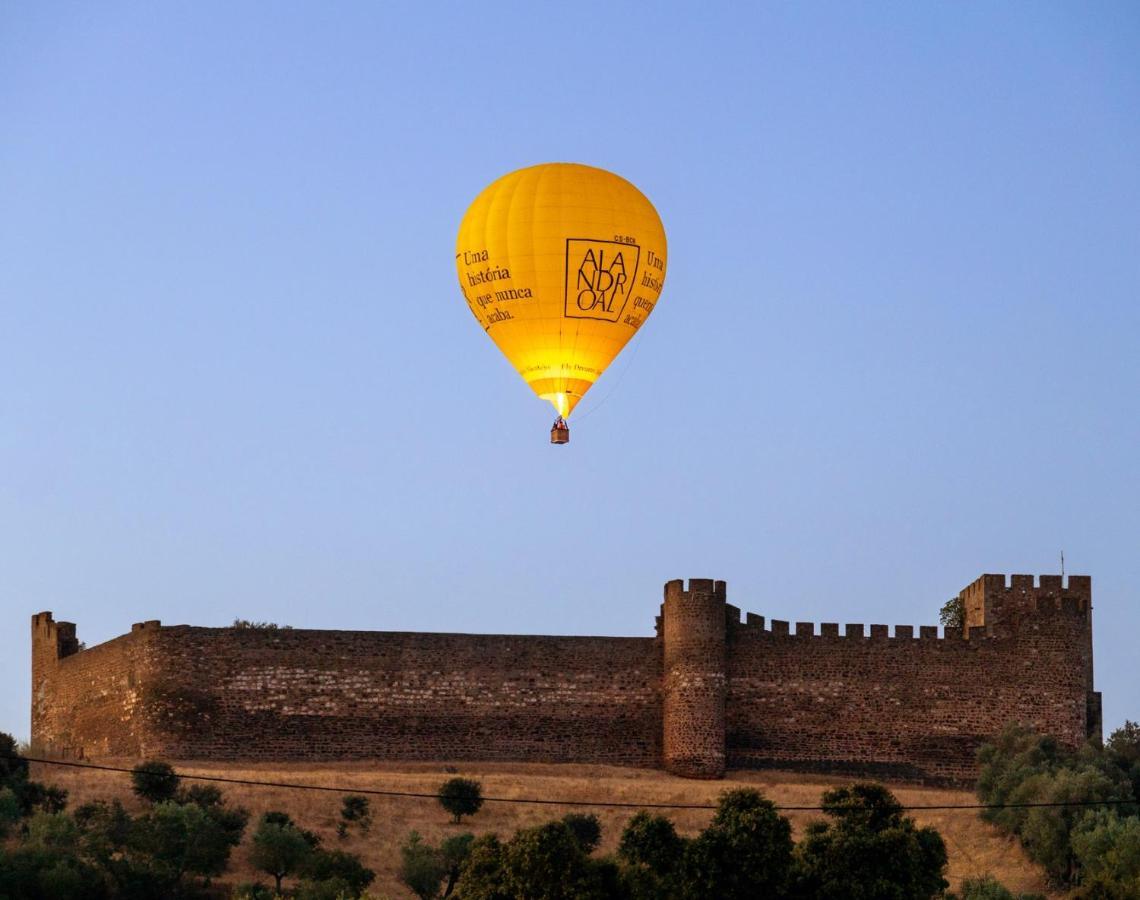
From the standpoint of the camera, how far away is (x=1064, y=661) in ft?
178

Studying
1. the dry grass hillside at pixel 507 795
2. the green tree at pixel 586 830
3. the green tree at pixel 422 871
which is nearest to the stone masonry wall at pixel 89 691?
the dry grass hillside at pixel 507 795

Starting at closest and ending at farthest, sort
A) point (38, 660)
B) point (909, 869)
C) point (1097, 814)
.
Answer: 1. point (909, 869)
2. point (1097, 814)
3. point (38, 660)

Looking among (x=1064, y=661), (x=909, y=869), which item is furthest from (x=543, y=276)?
(x=1064, y=661)

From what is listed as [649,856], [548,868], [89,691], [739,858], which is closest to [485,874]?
[548,868]

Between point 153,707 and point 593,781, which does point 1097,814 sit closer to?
point 593,781

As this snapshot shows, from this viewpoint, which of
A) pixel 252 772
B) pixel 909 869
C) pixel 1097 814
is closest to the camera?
pixel 909 869

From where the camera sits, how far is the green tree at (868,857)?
43312 millimetres

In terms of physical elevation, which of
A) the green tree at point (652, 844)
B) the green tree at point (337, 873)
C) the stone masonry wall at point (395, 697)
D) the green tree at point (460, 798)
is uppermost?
the stone masonry wall at point (395, 697)

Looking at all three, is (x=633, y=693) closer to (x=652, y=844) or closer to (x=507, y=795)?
(x=507, y=795)

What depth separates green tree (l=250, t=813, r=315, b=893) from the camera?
46344 mm

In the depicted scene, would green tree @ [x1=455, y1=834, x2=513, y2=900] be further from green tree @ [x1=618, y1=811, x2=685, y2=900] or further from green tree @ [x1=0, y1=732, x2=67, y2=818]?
green tree @ [x1=0, y1=732, x2=67, y2=818]

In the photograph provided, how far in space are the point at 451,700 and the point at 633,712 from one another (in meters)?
3.19

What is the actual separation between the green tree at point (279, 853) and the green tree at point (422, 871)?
149cm

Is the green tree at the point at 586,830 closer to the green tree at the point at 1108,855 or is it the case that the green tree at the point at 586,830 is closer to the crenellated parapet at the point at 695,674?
the crenellated parapet at the point at 695,674
